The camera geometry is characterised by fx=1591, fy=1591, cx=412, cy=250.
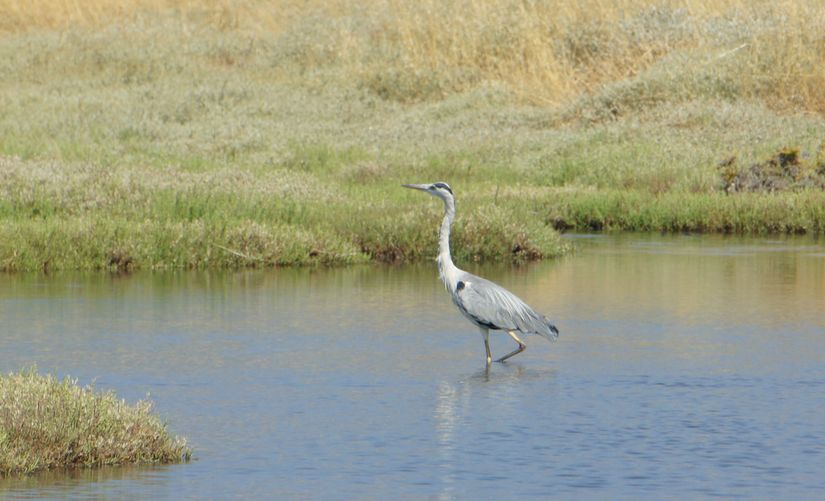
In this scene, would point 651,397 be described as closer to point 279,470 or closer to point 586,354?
point 586,354

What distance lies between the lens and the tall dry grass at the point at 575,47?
27.5 m

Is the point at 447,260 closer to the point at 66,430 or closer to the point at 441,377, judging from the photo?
the point at 441,377

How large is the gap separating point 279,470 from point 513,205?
459 inches

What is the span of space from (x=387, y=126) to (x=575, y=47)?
4663 mm

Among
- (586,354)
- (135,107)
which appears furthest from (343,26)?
(586,354)

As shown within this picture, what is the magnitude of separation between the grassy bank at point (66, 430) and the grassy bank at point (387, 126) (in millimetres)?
8497

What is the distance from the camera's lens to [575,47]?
3091 cm

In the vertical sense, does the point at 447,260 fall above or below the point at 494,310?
above

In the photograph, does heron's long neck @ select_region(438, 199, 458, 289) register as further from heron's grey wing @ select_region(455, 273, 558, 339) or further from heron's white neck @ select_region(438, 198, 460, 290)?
heron's grey wing @ select_region(455, 273, 558, 339)

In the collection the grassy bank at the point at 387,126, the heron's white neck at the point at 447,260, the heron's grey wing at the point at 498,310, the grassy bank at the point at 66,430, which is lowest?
the grassy bank at the point at 66,430

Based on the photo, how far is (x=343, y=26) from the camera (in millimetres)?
36000

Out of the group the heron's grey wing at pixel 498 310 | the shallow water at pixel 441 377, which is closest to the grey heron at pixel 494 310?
the heron's grey wing at pixel 498 310

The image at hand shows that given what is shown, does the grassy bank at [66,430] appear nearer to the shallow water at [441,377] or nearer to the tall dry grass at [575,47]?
the shallow water at [441,377]

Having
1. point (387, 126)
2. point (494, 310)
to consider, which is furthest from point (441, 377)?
point (387, 126)
